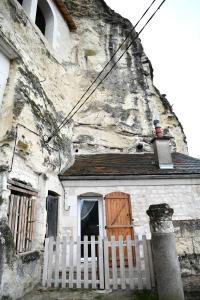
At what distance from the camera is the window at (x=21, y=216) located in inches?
199

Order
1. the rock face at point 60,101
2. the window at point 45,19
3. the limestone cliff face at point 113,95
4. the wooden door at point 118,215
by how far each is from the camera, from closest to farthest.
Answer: the rock face at point 60,101, the wooden door at point 118,215, the window at point 45,19, the limestone cliff face at point 113,95

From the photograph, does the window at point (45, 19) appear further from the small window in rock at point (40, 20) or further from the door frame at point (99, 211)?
the door frame at point (99, 211)

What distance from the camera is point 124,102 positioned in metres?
13.2

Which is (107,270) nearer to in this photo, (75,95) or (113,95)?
(75,95)

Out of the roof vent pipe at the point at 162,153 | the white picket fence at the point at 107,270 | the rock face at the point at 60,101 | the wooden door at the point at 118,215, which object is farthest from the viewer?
the roof vent pipe at the point at 162,153

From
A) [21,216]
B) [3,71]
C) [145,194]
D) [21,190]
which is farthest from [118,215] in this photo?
[3,71]

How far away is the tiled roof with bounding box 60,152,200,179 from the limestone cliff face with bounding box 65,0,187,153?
1.18 metres

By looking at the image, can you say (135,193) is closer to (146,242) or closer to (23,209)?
(146,242)

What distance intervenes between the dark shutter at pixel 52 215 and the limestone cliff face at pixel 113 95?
4.30m

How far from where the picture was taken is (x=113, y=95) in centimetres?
1330

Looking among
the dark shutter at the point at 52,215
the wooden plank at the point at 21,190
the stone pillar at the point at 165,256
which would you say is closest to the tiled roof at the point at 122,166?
the dark shutter at the point at 52,215

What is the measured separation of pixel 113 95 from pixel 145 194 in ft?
23.4

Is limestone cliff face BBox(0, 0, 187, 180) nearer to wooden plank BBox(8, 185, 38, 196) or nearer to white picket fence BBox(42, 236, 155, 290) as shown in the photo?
wooden plank BBox(8, 185, 38, 196)

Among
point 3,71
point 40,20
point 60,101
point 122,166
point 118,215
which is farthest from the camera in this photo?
point 40,20
